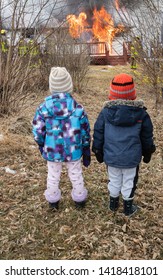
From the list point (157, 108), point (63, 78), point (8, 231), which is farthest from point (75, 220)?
point (157, 108)

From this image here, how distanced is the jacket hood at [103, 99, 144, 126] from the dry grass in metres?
1.00

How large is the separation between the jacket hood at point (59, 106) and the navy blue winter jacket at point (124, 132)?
285mm

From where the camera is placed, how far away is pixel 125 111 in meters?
2.43

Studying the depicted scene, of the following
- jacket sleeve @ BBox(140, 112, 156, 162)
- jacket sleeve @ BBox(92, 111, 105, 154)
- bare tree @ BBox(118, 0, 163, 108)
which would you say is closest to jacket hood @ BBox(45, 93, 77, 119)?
jacket sleeve @ BBox(92, 111, 105, 154)

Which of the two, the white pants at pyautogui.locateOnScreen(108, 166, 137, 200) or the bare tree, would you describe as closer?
the white pants at pyautogui.locateOnScreen(108, 166, 137, 200)

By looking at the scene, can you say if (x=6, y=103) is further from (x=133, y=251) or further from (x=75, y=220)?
(x=133, y=251)

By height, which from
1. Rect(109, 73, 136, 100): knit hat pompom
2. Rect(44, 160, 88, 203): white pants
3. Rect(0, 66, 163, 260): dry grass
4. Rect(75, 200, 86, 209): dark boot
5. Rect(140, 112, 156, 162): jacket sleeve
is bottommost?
Rect(0, 66, 163, 260): dry grass

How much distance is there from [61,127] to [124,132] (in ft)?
1.81

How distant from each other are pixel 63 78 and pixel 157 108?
5.43 metres

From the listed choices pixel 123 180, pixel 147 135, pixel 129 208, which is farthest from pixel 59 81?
pixel 129 208

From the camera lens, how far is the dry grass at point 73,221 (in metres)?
2.48

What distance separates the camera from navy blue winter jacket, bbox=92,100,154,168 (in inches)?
96.6

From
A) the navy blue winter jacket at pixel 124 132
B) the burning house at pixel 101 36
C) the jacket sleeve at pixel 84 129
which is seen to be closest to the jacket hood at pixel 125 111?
the navy blue winter jacket at pixel 124 132

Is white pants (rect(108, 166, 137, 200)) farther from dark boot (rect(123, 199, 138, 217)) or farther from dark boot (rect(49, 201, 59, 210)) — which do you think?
dark boot (rect(49, 201, 59, 210))
